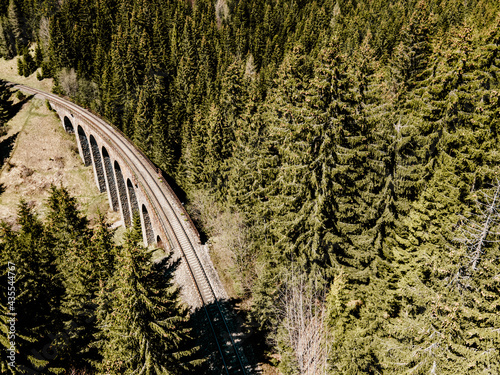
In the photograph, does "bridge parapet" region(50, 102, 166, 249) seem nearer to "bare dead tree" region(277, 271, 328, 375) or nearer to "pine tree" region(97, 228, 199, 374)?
"pine tree" region(97, 228, 199, 374)

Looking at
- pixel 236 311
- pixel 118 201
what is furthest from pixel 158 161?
pixel 236 311

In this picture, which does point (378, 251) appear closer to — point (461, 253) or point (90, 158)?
point (461, 253)

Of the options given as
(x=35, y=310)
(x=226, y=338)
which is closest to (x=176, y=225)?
(x=226, y=338)

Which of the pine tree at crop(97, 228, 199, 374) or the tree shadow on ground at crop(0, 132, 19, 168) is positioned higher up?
the tree shadow on ground at crop(0, 132, 19, 168)

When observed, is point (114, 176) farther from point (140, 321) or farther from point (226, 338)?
point (140, 321)

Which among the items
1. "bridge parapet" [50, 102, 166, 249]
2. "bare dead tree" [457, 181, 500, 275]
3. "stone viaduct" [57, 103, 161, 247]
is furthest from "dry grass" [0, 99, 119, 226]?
"bare dead tree" [457, 181, 500, 275]

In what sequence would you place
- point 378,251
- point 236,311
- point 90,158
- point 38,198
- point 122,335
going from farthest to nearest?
point 90,158 → point 38,198 → point 236,311 → point 378,251 → point 122,335
